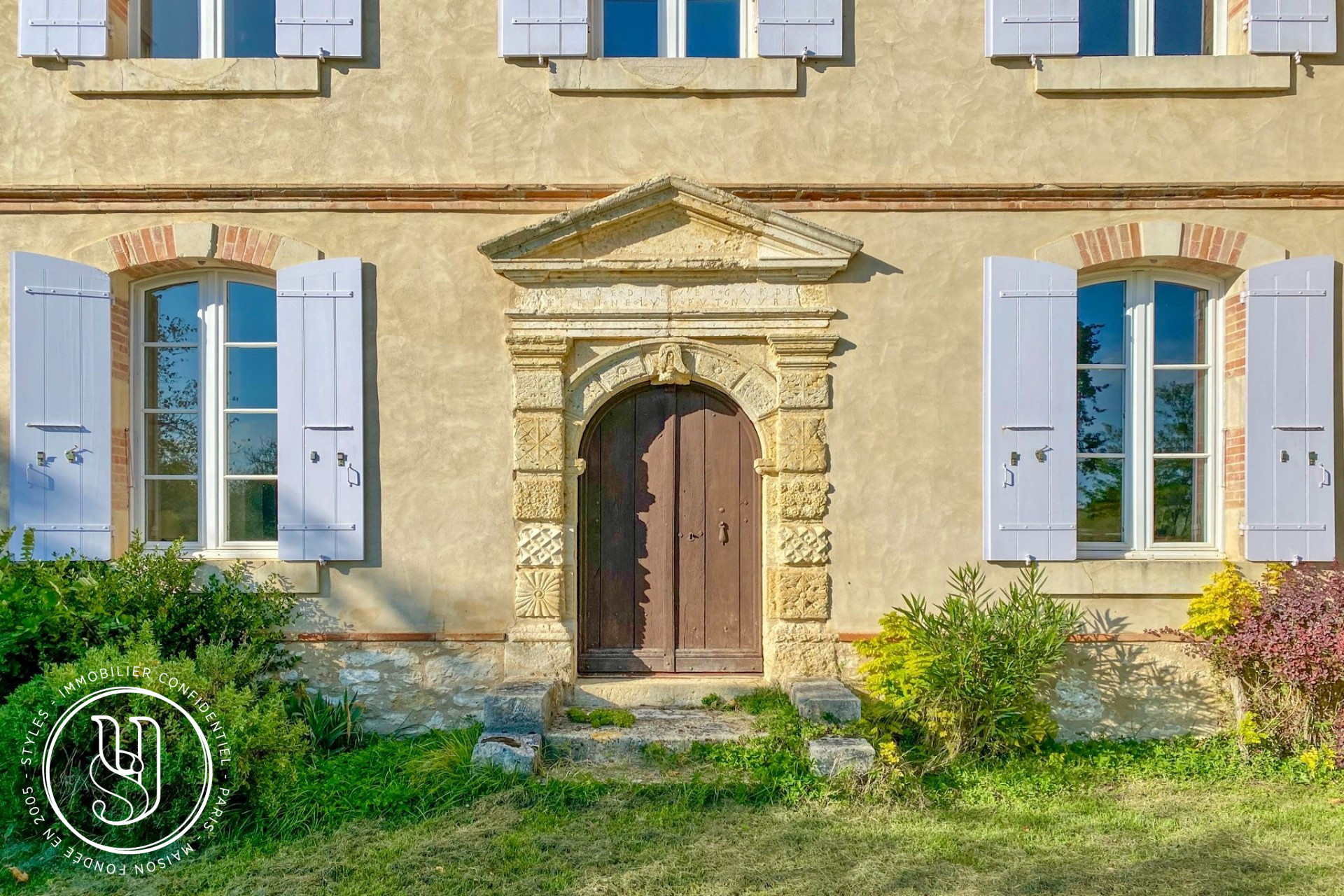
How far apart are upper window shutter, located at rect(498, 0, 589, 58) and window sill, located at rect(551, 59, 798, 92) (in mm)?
89

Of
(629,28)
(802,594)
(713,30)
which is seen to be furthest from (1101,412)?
(629,28)

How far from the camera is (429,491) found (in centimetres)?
497

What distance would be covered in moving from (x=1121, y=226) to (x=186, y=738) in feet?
18.0

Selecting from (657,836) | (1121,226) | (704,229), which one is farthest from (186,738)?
(1121,226)

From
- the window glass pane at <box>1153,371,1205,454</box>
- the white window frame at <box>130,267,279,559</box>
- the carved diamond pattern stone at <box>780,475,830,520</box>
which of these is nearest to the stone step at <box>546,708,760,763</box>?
the carved diamond pattern stone at <box>780,475,830,520</box>

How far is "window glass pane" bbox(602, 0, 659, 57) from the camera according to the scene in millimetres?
5191

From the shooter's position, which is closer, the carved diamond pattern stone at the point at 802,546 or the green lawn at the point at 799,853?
the green lawn at the point at 799,853

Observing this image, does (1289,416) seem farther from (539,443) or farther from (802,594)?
(539,443)

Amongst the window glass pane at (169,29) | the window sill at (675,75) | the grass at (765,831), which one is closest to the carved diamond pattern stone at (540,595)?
the grass at (765,831)

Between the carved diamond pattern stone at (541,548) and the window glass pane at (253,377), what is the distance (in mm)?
1790

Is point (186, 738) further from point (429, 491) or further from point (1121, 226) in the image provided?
point (1121, 226)

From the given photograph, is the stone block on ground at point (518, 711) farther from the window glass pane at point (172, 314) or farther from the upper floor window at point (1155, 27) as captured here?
the upper floor window at point (1155, 27)

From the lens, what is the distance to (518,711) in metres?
4.29

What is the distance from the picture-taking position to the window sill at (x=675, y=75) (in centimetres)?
494
